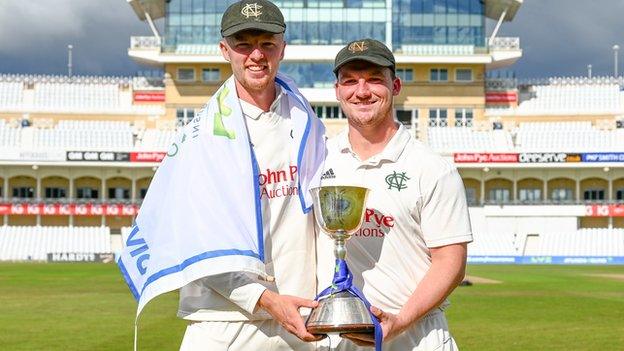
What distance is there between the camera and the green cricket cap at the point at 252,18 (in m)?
5.27

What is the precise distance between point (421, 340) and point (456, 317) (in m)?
16.2

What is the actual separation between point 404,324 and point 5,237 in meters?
63.7

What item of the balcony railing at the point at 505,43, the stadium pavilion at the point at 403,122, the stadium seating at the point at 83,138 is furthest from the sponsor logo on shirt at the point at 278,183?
the balcony railing at the point at 505,43

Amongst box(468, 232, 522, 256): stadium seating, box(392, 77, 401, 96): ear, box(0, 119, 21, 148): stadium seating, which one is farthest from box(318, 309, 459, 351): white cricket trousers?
box(0, 119, 21, 148): stadium seating

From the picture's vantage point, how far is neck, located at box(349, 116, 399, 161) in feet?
17.8

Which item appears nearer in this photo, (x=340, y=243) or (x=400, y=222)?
(x=340, y=243)

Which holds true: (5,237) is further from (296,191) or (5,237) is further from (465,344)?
(296,191)

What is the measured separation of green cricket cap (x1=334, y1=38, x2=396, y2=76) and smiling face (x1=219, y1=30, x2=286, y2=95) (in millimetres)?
381

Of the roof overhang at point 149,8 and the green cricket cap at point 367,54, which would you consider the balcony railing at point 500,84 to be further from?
the green cricket cap at point 367,54

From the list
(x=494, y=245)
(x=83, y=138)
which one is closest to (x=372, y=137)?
(x=494, y=245)

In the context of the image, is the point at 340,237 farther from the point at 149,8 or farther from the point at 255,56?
the point at 149,8

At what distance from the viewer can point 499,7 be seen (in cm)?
7269

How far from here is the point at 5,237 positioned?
2571 inches

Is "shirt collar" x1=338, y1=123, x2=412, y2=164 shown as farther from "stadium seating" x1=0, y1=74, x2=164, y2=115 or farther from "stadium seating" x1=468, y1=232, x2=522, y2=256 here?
"stadium seating" x1=0, y1=74, x2=164, y2=115
